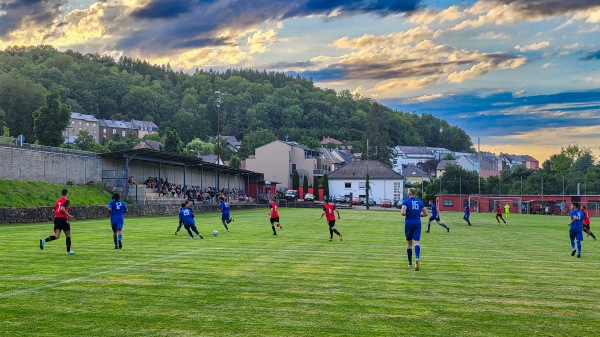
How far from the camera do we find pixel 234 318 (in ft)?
31.4

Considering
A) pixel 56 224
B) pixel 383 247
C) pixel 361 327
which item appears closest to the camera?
pixel 361 327

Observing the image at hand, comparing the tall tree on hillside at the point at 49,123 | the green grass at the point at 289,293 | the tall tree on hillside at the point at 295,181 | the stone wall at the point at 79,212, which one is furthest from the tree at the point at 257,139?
the green grass at the point at 289,293

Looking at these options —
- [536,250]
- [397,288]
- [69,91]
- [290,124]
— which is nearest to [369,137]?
[290,124]

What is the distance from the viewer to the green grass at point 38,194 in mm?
40812

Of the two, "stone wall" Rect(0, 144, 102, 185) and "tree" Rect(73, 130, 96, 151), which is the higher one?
"tree" Rect(73, 130, 96, 151)

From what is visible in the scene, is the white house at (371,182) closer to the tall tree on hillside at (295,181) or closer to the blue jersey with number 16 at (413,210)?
the tall tree on hillside at (295,181)

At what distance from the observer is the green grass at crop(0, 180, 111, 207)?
134ft

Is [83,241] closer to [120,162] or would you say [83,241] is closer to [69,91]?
[120,162]

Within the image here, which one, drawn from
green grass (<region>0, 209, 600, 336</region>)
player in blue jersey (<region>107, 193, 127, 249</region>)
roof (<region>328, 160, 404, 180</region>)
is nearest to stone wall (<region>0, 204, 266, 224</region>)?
green grass (<region>0, 209, 600, 336</region>)

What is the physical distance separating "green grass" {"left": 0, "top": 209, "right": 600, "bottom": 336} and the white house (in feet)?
327

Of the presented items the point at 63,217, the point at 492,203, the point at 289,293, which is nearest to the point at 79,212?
the point at 63,217

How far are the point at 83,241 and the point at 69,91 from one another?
16267 cm

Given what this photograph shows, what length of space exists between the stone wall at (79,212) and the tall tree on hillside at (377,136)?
93674mm

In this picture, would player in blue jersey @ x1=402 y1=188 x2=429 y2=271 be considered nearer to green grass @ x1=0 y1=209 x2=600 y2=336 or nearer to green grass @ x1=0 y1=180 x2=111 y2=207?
green grass @ x1=0 y1=209 x2=600 y2=336
